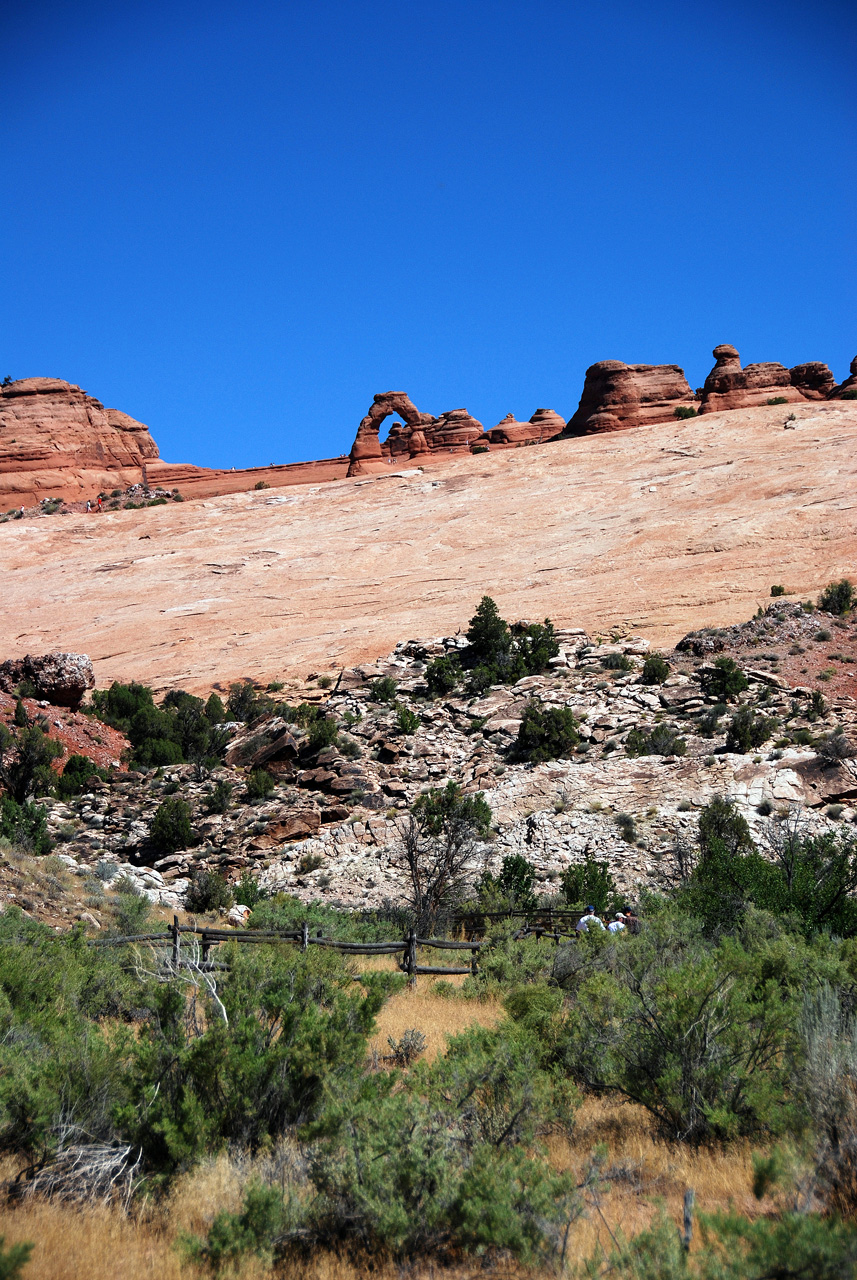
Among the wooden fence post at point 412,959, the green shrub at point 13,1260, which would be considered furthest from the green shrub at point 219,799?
the green shrub at point 13,1260

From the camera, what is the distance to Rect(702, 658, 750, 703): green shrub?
21.4 m

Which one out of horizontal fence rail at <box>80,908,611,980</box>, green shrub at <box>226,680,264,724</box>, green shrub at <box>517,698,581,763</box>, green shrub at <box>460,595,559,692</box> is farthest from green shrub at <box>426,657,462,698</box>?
horizontal fence rail at <box>80,908,611,980</box>

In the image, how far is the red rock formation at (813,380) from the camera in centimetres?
5444

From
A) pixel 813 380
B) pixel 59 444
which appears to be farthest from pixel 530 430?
pixel 59 444

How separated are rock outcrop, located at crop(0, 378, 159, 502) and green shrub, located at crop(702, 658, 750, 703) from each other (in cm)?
5137

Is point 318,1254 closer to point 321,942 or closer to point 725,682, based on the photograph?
point 321,942

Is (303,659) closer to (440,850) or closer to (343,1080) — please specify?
(440,850)

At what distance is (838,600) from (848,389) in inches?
1333

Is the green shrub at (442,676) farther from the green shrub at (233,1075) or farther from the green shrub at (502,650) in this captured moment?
the green shrub at (233,1075)

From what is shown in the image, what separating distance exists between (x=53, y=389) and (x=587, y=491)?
42.6 m

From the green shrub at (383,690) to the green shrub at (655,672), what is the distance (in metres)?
7.25

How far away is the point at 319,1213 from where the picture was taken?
Result: 4188mm

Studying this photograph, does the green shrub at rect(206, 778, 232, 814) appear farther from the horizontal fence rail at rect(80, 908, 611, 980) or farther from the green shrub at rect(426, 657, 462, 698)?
the horizontal fence rail at rect(80, 908, 611, 980)

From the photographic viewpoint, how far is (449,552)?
4072cm
